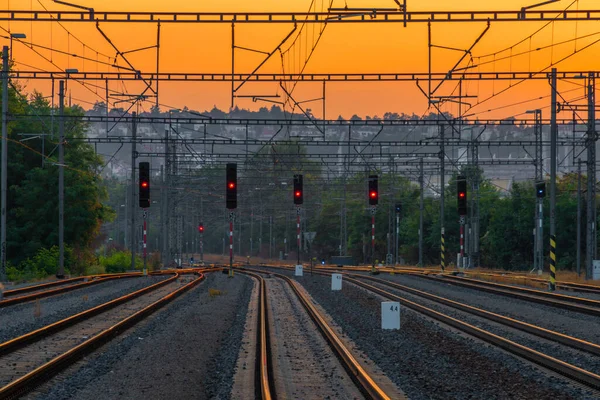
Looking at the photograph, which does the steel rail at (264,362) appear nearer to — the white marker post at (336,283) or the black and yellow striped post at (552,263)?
the white marker post at (336,283)

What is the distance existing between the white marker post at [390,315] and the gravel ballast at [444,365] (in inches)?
11.2

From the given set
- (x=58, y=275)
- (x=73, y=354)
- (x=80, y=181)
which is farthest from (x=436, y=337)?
(x=80, y=181)

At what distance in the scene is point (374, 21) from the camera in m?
26.2

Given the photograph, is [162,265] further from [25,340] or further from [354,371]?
[354,371]

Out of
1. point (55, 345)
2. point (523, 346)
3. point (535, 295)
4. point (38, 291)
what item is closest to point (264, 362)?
point (55, 345)

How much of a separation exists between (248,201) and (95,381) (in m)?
113

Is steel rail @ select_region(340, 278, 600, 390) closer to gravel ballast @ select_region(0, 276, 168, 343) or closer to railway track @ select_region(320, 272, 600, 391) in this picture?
Result: railway track @ select_region(320, 272, 600, 391)

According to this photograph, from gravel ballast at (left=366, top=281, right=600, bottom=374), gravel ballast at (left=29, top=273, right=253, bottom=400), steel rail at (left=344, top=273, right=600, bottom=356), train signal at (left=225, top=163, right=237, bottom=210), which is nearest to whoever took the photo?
gravel ballast at (left=29, top=273, right=253, bottom=400)

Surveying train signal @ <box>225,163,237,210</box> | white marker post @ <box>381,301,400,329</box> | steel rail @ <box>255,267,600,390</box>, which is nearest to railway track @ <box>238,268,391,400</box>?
white marker post @ <box>381,301,400,329</box>

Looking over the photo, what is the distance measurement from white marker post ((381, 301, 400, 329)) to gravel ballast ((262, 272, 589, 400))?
0.29 metres

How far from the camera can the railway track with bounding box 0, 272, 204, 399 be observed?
13227 mm

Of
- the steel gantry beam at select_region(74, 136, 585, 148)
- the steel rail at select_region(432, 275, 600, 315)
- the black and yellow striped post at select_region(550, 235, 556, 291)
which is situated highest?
the steel gantry beam at select_region(74, 136, 585, 148)

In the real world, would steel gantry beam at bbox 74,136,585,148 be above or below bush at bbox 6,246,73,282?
above

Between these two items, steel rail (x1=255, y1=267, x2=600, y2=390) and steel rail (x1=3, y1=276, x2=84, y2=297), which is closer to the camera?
steel rail (x1=255, y1=267, x2=600, y2=390)
